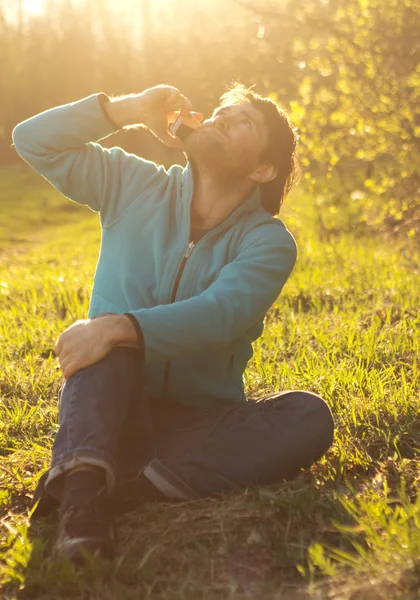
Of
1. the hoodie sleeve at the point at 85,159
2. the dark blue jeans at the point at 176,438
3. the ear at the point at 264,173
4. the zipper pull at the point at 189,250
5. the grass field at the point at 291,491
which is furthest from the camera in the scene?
the ear at the point at 264,173

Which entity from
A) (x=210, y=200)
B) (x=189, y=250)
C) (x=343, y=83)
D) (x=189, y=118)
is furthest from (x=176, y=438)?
(x=343, y=83)

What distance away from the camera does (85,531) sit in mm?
2285

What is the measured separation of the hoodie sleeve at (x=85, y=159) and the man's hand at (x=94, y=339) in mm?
938

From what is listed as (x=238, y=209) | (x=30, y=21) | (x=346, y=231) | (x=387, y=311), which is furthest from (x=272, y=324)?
(x=30, y=21)

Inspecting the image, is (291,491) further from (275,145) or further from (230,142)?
(275,145)

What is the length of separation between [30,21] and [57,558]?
3977 centimetres

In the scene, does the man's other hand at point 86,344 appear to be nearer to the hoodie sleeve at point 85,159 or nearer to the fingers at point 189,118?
the hoodie sleeve at point 85,159

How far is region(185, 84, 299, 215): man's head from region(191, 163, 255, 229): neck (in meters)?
0.05

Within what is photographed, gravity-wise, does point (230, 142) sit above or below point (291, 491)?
above

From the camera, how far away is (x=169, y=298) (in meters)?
3.17

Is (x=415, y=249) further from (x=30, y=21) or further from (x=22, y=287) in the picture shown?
(x=30, y=21)

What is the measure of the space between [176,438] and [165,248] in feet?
2.84

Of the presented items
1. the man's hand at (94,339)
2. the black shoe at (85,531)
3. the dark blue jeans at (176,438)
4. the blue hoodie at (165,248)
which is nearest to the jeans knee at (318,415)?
the dark blue jeans at (176,438)

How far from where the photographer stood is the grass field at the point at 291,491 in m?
2.13
